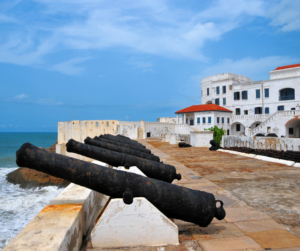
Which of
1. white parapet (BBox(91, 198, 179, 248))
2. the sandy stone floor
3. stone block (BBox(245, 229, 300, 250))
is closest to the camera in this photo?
white parapet (BBox(91, 198, 179, 248))

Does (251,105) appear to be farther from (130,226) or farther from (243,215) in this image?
(130,226)

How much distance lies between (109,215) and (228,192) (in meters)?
2.97

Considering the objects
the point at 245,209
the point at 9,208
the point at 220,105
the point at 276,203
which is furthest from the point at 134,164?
the point at 220,105

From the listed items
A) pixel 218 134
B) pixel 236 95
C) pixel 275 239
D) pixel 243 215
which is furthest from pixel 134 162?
pixel 236 95

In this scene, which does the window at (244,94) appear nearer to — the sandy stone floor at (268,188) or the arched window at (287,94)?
the arched window at (287,94)

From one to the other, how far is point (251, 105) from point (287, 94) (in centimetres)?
588

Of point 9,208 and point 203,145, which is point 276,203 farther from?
point 9,208

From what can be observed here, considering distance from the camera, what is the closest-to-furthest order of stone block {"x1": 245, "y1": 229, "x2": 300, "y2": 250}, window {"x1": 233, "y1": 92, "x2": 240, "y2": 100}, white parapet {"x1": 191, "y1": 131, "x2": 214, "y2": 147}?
stone block {"x1": 245, "y1": 229, "x2": 300, "y2": 250} < white parapet {"x1": 191, "y1": 131, "x2": 214, "y2": 147} < window {"x1": 233, "y1": 92, "x2": 240, "y2": 100}

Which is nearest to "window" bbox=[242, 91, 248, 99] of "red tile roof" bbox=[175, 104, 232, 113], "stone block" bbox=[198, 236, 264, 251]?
"red tile roof" bbox=[175, 104, 232, 113]

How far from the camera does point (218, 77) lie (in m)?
47.2

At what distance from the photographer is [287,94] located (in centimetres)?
3828

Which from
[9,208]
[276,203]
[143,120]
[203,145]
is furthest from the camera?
[143,120]

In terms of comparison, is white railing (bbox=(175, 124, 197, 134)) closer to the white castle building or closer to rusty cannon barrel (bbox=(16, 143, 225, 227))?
the white castle building

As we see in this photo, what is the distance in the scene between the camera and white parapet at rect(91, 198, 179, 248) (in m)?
2.42
